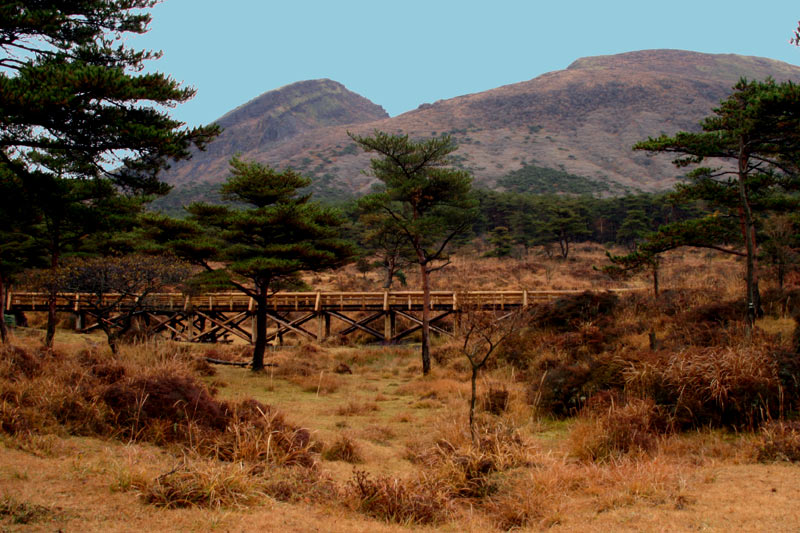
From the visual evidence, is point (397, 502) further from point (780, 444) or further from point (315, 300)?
point (315, 300)

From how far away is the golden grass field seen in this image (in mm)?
5098

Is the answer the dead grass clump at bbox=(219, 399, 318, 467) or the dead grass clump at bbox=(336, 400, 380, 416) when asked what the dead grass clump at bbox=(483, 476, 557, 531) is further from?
the dead grass clump at bbox=(336, 400, 380, 416)

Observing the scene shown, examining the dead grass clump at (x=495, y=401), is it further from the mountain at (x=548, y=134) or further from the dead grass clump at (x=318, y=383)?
the mountain at (x=548, y=134)

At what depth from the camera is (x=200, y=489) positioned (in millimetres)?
5457

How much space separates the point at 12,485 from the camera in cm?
517

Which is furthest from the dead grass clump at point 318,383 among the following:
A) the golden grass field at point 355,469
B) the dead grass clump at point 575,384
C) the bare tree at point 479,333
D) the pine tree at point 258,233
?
the dead grass clump at point 575,384

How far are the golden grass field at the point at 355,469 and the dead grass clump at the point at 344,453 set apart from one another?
35mm

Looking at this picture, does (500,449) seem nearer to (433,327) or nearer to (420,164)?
(420,164)

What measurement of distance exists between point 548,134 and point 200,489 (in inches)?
6095

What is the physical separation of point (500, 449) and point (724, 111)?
36.1 ft

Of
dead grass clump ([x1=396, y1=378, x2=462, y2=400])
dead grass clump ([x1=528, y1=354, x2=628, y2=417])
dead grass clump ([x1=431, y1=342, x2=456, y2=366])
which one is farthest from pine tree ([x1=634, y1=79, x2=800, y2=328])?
dead grass clump ([x1=431, y1=342, x2=456, y2=366])

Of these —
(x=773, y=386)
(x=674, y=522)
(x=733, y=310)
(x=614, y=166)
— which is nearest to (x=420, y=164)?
(x=733, y=310)

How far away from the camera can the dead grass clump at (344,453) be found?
26.8 feet

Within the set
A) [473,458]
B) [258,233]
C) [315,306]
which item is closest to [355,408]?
[473,458]
